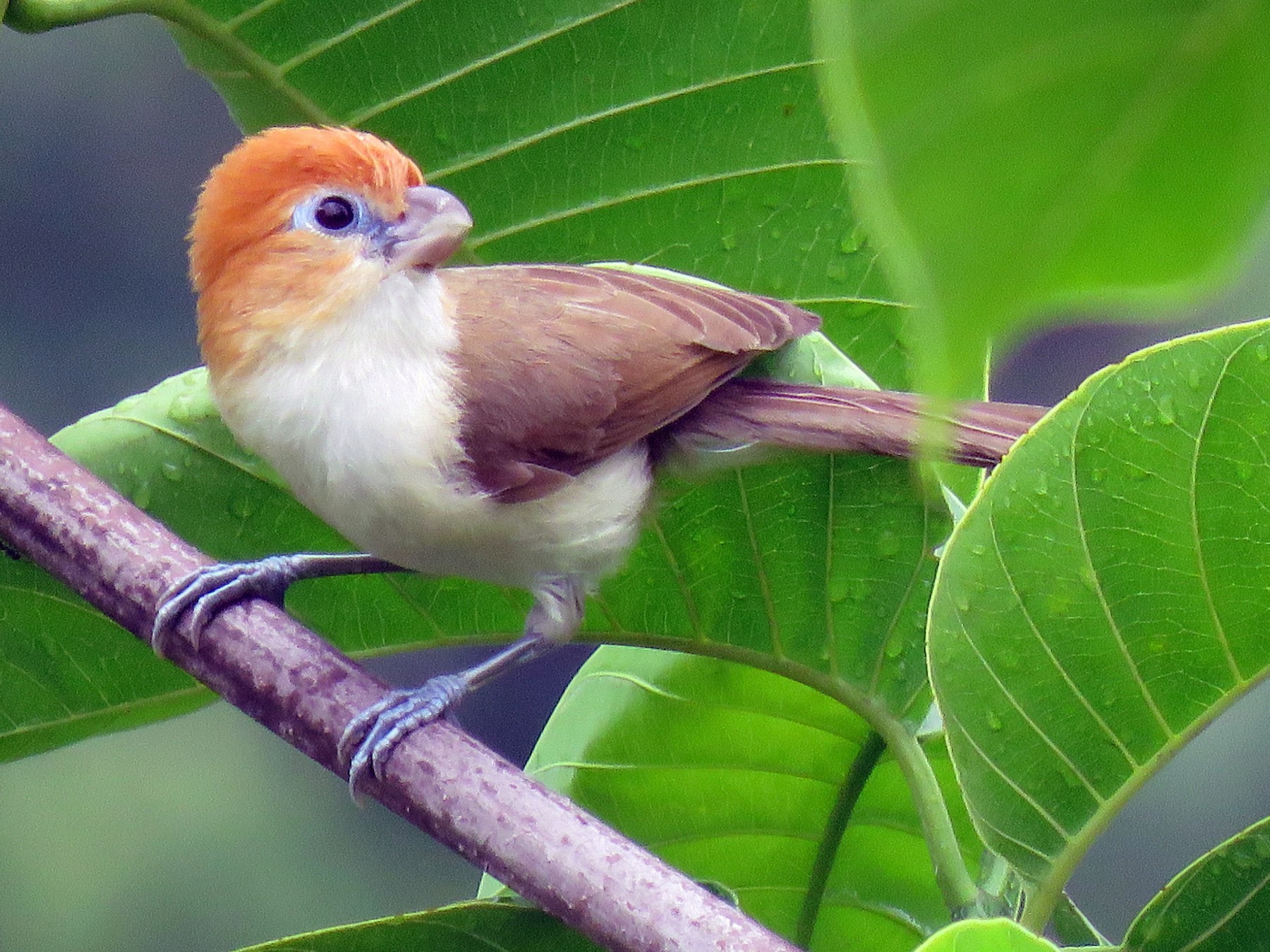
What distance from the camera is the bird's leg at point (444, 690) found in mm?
1056

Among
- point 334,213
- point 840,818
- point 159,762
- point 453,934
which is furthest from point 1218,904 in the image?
point 159,762

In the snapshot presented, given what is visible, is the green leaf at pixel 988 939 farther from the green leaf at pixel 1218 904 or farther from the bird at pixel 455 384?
the bird at pixel 455 384

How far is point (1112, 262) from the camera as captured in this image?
0.55 ft

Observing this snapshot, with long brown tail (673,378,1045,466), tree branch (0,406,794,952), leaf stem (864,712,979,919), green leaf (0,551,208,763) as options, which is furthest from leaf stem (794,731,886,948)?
green leaf (0,551,208,763)

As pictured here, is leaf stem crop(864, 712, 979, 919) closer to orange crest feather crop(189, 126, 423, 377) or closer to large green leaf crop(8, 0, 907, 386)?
large green leaf crop(8, 0, 907, 386)

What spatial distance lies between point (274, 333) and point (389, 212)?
0.59 ft

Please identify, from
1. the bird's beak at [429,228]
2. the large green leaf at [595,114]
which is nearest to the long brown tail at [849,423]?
the large green leaf at [595,114]

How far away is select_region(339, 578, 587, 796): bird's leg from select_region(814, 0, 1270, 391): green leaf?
0.87 m

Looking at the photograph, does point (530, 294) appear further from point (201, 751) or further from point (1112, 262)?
point (201, 751)

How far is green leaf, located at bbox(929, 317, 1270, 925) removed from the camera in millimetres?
Answer: 901

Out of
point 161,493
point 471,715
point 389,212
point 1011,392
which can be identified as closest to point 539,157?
point 389,212

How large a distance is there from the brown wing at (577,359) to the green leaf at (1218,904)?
713mm

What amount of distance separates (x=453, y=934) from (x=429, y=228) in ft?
2.25

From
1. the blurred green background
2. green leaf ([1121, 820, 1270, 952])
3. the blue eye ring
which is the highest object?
the blurred green background
